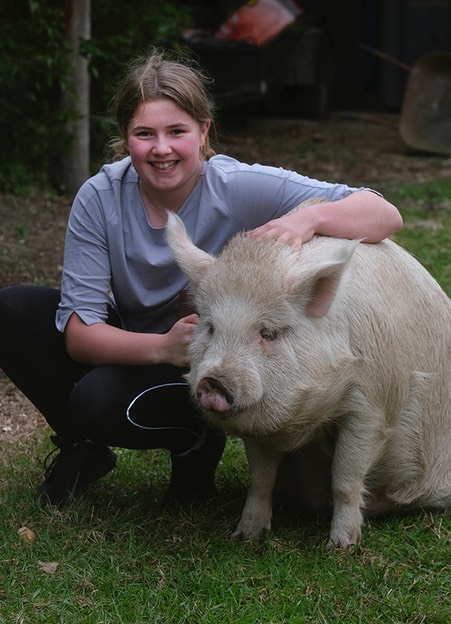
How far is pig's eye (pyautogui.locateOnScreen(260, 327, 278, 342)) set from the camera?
2785 mm

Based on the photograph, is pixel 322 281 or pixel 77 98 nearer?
pixel 322 281

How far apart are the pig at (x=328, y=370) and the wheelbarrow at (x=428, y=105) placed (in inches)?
298

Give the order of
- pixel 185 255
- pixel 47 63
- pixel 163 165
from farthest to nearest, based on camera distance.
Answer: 1. pixel 47 63
2. pixel 163 165
3. pixel 185 255

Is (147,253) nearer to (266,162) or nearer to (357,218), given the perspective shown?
(357,218)

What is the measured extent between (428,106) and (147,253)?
322 inches

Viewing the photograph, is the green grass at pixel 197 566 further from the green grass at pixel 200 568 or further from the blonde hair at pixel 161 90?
the blonde hair at pixel 161 90

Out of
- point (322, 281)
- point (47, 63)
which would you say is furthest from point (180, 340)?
point (47, 63)

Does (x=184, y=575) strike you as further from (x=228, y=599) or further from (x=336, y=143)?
(x=336, y=143)

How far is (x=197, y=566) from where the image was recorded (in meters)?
2.96

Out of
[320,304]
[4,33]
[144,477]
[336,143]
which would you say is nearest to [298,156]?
[336,143]

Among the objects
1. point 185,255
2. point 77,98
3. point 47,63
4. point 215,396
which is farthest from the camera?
point 77,98

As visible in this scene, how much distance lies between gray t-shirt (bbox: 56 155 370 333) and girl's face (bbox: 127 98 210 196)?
0.40 feet

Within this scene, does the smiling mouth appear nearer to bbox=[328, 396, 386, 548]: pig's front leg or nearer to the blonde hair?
the blonde hair

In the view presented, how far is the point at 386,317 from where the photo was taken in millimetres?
3012
